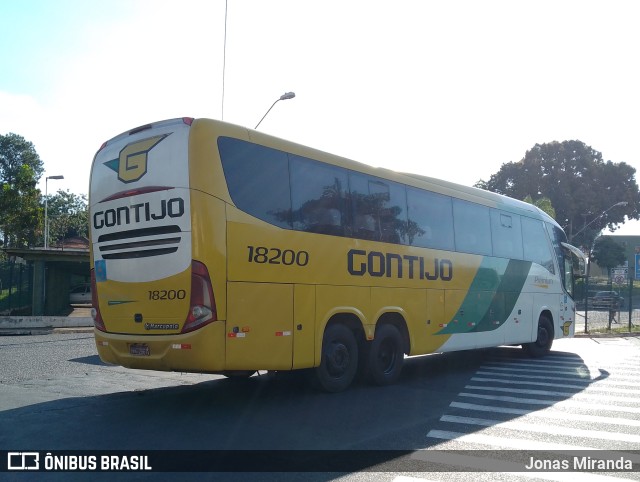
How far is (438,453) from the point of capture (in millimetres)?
6312

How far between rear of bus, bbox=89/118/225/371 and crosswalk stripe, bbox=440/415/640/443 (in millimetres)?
3178

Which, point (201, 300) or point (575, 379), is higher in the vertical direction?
point (201, 300)

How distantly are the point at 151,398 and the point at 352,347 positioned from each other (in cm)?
318

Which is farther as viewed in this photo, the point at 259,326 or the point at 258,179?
the point at 258,179

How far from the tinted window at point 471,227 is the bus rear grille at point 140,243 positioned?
6.65m

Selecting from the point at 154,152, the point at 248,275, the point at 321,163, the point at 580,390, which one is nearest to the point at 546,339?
the point at 580,390

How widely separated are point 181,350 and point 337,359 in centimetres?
282

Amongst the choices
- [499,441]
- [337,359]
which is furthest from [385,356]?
[499,441]

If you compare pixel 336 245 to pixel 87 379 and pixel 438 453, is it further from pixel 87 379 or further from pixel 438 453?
pixel 87 379

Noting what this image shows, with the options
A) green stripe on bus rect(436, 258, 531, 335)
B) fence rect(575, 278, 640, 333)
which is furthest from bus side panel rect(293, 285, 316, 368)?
fence rect(575, 278, 640, 333)

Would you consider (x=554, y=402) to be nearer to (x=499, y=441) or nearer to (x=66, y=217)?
(x=499, y=441)

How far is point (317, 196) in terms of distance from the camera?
948 centimetres

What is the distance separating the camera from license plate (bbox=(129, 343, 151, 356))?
807 cm

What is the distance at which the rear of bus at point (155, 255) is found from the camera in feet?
25.2
